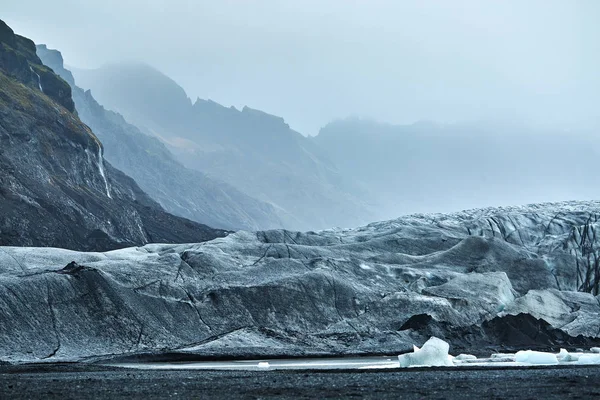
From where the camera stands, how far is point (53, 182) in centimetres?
10031

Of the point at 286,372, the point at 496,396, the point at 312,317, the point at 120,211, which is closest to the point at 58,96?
the point at 120,211

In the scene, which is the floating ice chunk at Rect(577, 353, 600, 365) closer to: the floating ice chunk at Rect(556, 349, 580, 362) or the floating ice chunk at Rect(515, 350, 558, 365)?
the floating ice chunk at Rect(515, 350, 558, 365)

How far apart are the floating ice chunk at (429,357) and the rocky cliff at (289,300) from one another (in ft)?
30.0

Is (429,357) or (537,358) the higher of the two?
(429,357)

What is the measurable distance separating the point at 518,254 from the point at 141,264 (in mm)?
27413

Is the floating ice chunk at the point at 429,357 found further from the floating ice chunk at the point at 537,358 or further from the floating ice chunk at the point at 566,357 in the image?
the floating ice chunk at the point at 566,357

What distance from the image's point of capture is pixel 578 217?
75688mm

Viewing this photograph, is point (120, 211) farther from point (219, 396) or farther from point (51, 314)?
point (219, 396)

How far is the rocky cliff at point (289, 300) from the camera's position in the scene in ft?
123

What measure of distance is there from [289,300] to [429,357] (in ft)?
52.7

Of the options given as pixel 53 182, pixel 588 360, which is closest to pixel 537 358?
pixel 588 360

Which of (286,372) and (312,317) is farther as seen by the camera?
(312,317)

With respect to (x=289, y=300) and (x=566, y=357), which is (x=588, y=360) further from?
(x=289, y=300)

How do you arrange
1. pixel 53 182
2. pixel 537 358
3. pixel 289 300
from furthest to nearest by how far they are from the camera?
pixel 53 182 < pixel 289 300 < pixel 537 358
